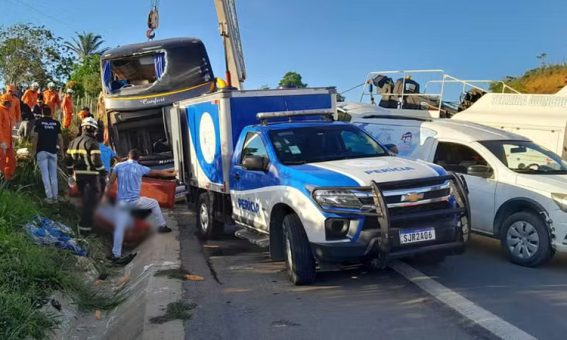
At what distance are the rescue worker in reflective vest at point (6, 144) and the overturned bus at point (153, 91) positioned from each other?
3.02m

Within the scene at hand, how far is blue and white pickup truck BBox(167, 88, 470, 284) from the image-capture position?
18.7ft

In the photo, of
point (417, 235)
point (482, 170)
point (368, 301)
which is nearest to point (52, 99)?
point (482, 170)

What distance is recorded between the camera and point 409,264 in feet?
23.4

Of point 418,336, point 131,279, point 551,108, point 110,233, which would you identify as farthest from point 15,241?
point 551,108

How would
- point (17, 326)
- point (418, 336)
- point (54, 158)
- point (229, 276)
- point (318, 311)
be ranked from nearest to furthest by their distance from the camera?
point (17, 326) → point (418, 336) → point (318, 311) → point (229, 276) → point (54, 158)

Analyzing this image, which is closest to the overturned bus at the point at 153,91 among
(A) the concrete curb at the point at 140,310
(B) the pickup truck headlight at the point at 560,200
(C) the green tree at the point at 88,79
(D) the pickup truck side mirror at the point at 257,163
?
(A) the concrete curb at the point at 140,310

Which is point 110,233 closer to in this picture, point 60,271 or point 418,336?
point 60,271

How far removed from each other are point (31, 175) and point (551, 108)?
31.6 ft

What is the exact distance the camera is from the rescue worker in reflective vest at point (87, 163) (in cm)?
859

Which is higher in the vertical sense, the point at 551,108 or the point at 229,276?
the point at 551,108

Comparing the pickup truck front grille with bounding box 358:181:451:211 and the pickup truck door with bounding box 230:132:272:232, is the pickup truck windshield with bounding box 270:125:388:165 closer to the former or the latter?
the pickup truck door with bounding box 230:132:272:232

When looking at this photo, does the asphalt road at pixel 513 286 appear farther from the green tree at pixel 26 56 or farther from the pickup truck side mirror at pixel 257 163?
the green tree at pixel 26 56

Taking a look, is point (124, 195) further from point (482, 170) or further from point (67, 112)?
point (67, 112)

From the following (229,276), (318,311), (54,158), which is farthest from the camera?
(54,158)
